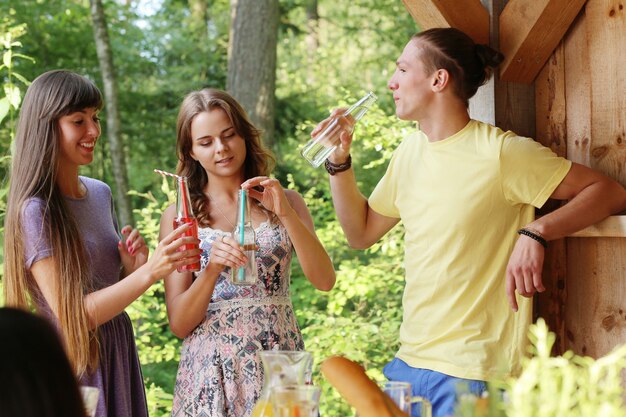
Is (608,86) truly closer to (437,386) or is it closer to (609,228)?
(609,228)

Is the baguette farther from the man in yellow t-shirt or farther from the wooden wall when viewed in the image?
the wooden wall

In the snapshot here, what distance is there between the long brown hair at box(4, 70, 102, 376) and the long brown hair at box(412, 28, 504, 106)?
907 millimetres

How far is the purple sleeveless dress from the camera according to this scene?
2.24 metres

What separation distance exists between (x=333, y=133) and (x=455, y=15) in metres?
0.51

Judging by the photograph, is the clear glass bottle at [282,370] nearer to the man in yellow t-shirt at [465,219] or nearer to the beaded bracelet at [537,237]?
the man in yellow t-shirt at [465,219]

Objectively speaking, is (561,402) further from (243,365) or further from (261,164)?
(261,164)

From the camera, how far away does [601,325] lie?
2463mm

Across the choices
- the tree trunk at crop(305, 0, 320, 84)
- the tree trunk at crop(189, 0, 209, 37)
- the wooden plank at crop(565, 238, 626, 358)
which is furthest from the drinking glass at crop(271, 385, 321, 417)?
the tree trunk at crop(305, 0, 320, 84)

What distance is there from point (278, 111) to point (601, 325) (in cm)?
601

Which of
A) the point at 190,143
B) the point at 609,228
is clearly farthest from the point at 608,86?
the point at 190,143

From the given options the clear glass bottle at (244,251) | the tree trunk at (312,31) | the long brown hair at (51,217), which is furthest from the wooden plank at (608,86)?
the tree trunk at (312,31)

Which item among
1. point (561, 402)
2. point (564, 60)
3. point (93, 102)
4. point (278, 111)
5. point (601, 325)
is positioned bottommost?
point (561, 402)

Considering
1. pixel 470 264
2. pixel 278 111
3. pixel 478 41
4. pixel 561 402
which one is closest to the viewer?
pixel 561 402

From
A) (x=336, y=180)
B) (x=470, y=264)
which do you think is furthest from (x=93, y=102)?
(x=470, y=264)
